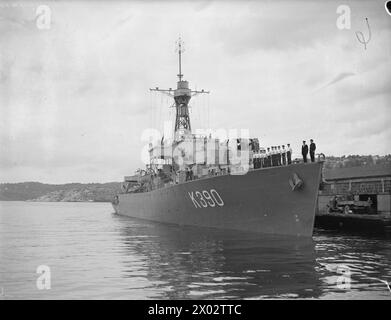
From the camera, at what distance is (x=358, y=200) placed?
78.1 feet

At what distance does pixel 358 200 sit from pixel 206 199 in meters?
9.38

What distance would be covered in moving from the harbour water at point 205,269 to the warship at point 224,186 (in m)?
1.05

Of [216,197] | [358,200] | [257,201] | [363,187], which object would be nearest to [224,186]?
[216,197]

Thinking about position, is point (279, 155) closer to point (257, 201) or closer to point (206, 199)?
point (257, 201)

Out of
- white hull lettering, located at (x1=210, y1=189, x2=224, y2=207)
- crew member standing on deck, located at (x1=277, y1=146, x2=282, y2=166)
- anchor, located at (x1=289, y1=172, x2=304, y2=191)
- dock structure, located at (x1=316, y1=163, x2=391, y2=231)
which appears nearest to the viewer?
anchor, located at (x1=289, y1=172, x2=304, y2=191)

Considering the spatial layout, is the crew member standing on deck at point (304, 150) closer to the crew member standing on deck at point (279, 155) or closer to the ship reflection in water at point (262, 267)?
the crew member standing on deck at point (279, 155)

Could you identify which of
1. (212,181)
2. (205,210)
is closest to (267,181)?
(212,181)

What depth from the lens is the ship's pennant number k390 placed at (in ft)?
62.2

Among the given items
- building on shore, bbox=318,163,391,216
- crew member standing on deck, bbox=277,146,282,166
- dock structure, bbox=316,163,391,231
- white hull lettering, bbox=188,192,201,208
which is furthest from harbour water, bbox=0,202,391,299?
building on shore, bbox=318,163,391,216

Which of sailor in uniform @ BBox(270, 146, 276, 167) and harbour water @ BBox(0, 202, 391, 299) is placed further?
sailor in uniform @ BBox(270, 146, 276, 167)

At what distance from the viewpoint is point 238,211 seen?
18219 millimetres

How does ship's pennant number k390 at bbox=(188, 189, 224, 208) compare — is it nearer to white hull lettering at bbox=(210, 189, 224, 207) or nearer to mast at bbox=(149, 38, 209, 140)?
white hull lettering at bbox=(210, 189, 224, 207)
